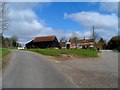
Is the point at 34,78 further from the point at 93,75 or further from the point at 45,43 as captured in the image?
the point at 45,43

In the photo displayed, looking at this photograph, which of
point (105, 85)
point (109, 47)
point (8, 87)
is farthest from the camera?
point (109, 47)

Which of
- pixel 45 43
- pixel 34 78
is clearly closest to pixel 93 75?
pixel 34 78

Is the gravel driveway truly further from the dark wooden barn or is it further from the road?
the dark wooden barn

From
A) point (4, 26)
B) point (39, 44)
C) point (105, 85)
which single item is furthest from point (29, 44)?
point (105, 85)

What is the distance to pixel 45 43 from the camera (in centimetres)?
12838

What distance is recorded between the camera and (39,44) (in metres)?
130

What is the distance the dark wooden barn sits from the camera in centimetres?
12426

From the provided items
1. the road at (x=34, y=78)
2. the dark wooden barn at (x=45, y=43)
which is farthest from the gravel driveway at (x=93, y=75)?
the dark wooden barn at (x=45, y=43)

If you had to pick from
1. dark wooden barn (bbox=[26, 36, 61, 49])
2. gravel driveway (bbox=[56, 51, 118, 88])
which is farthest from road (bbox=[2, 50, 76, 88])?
dark wooden barn (bbox=[26, 36, 61, 49])

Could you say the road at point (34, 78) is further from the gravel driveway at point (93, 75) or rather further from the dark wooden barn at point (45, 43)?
the dark wooden barn at point (45, 43)

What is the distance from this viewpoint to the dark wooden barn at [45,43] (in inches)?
4892

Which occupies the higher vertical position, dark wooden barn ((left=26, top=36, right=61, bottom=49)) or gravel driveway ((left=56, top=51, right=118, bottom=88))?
dark wooden barn ((left=26, top=36, right=61, bottom=49))

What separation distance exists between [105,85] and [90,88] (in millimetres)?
1328

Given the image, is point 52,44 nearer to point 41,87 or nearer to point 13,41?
point 13,41
